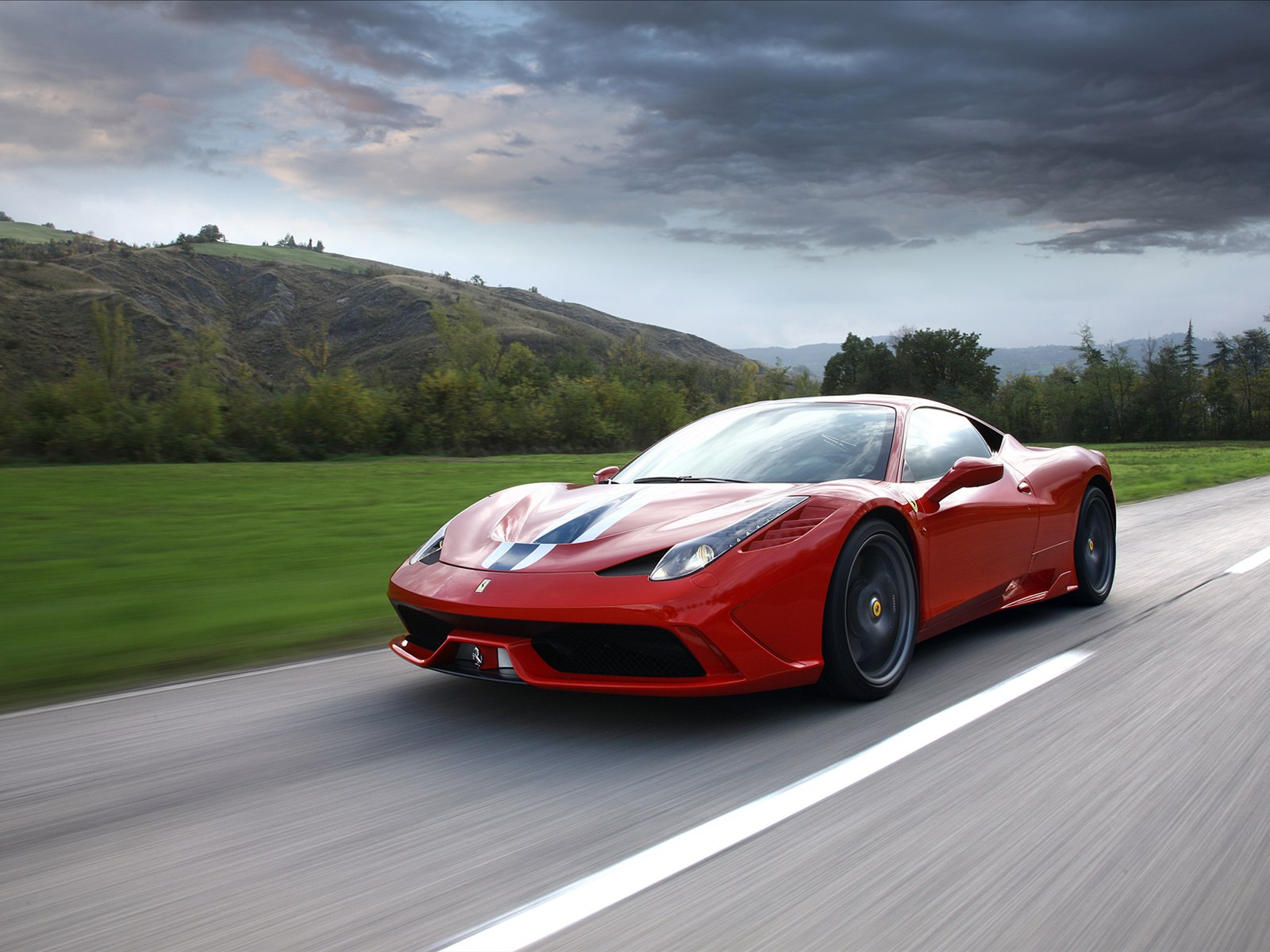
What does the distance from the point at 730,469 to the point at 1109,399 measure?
282 feet

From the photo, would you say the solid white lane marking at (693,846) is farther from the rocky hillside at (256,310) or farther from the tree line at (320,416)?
the rocky hillside at (256,310)

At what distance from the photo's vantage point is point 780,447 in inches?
180

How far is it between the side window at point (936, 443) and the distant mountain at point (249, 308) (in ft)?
280

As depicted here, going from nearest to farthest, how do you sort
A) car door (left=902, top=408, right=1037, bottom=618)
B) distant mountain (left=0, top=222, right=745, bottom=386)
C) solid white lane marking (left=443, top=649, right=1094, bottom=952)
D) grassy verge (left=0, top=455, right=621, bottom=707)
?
solid white lane marking (left=443, top=649, right=1094, bottom=952), car door (left=902, top=408, right=1037, bottom=618), grassy verge (left=0, top=455, right=621, bottom=707), distant mountain (left=0, top=222, right=745, bottom=386)

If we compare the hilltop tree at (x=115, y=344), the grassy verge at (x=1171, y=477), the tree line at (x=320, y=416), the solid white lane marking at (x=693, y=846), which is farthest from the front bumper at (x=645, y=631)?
the hilltop tree at (x=115, y=344)

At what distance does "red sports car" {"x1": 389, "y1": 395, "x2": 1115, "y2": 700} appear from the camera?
131 inches

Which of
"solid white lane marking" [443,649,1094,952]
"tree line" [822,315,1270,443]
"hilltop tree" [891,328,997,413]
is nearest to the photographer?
"solid white lane marking" [443,649,1094,952]

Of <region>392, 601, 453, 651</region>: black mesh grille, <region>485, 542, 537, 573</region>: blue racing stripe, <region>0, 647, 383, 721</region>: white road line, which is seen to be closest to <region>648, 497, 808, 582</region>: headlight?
<region>485, 542, 537, 573</region>: blue racing stripe

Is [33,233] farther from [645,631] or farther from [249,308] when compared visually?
[645,631]

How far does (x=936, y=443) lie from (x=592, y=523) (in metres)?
1.87

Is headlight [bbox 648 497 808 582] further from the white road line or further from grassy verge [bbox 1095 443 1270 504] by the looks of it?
grassy verge [bbox 1095 443 1270 504]

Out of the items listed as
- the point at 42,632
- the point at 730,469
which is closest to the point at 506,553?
the point at 730,469

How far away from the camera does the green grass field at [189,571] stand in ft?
16.1

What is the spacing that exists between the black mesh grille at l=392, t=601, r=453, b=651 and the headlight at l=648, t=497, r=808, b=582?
0.86m
